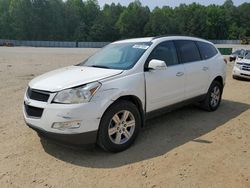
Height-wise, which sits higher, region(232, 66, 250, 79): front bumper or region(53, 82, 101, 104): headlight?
region(53, 82, 101, 104): headlight

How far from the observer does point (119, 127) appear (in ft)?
15.1

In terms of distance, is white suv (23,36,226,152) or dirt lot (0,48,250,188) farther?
white suv (23,36,226,152)

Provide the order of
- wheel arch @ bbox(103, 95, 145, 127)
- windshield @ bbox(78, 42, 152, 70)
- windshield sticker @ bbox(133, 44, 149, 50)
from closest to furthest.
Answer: wheel arch @ bbox(103, 95, 145, 127), windshield @ bbox(78, 42, 152, 70), windshield sticker @ bbox(133, 44, 149, 50)

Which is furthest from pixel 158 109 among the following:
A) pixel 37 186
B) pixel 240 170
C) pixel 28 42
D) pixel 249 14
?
pixel 249 14

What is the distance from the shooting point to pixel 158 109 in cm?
532

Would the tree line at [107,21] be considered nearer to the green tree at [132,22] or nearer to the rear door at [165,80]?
the green tree at [132,22]

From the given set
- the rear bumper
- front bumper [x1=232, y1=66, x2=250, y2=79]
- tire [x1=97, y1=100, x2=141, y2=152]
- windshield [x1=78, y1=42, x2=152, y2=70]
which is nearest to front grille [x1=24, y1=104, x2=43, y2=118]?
the rear bumper

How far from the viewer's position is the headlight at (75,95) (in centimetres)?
415

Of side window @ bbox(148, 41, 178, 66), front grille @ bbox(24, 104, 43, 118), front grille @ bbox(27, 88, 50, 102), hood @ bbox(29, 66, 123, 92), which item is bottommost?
front grille @ bbox(24, 104, 43, 118)

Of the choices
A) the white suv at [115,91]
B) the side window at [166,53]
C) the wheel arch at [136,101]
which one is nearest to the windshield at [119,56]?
the white suv at [115,91]

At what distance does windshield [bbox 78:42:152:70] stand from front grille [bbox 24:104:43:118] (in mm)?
1383

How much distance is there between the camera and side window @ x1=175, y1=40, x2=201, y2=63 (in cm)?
593

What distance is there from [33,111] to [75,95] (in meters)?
0.75

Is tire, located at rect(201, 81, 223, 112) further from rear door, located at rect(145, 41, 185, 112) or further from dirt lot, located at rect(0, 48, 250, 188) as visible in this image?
rear door, located at rect(145, 41, 185, 112)
